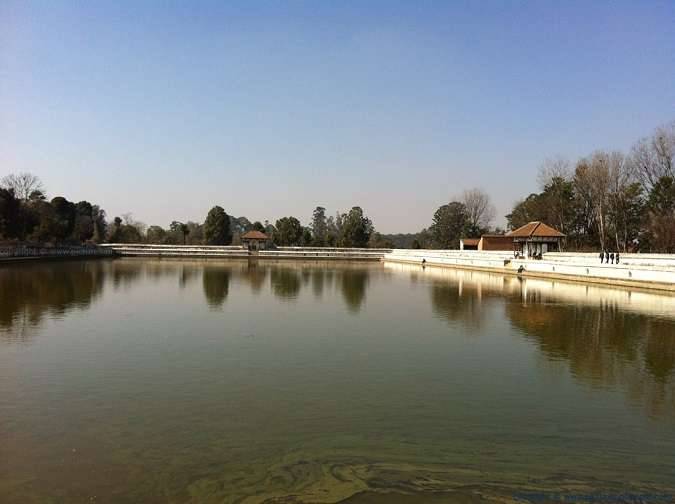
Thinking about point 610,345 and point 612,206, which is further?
point 612,206

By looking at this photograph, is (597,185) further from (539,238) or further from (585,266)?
(585,266)

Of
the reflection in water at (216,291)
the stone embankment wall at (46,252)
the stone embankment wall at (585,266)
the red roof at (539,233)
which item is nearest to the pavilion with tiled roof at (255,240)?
the stone embankment wall at (46,252)

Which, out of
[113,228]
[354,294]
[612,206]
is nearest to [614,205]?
[612,206]

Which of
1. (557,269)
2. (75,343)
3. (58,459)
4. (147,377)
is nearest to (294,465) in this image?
(58,459)

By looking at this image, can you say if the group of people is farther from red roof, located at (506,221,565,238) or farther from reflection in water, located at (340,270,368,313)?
reflection in water, located at (340,270,368,313)

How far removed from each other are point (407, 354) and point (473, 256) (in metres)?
32.3

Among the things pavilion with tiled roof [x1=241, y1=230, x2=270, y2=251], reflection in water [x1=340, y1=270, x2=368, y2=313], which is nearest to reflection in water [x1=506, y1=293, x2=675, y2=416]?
reflection in water [x1=340, y1=270, x2=368, y2=313]

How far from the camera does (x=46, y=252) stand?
40781mm

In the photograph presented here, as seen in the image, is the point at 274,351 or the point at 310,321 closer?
the point at 274,351

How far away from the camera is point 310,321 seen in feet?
43.7

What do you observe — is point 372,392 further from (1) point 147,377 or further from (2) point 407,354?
(1) point 147,377

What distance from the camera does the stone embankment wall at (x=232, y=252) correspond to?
51.0 m

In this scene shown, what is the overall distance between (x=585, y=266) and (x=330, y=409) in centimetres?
2319

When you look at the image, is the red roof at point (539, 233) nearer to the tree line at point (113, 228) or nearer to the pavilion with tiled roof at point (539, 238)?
the pavilion with tiled roof at point (539, 238)
